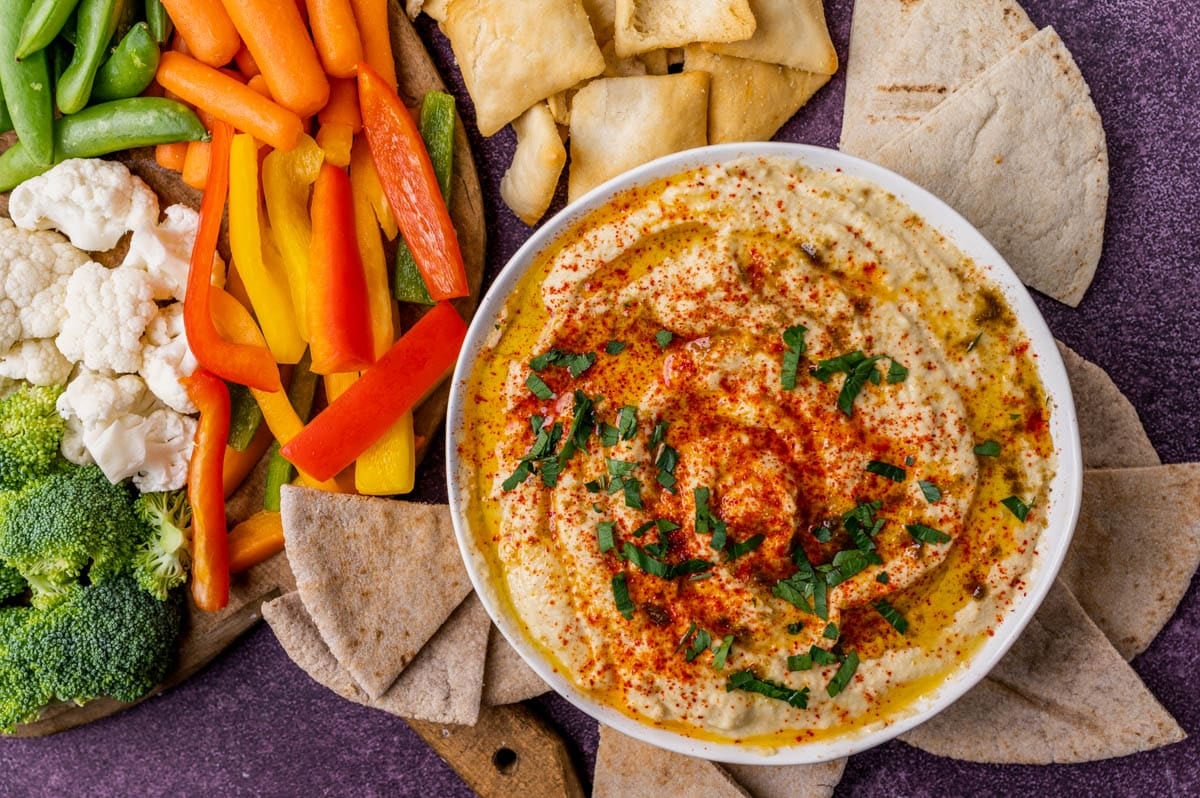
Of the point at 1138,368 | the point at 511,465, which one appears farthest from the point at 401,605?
the point at 1138,368

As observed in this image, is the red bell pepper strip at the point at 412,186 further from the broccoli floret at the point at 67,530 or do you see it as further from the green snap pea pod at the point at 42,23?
the broccoli floret at the point at 67,530

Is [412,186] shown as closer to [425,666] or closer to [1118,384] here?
[425,666]

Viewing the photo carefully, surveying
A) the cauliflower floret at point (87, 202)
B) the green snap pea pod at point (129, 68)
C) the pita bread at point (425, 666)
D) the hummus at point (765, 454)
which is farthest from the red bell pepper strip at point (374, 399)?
the green snap pea pod at point (129, 68)

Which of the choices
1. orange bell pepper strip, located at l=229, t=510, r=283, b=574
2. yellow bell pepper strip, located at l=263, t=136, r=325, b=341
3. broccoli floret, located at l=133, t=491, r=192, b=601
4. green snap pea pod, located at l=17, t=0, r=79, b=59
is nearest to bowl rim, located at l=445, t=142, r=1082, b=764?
yellow bell pepper strip, located at l=263, t=136, r=325, b=341

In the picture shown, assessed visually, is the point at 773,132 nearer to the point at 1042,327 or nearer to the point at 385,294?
the point at 1042,327

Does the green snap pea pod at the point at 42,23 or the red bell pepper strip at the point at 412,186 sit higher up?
the green snap pea pod at the point at 42,23

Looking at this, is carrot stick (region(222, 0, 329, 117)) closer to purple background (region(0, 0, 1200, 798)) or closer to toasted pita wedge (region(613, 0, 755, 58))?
purple background (region(0, 0, 1200, 798))
